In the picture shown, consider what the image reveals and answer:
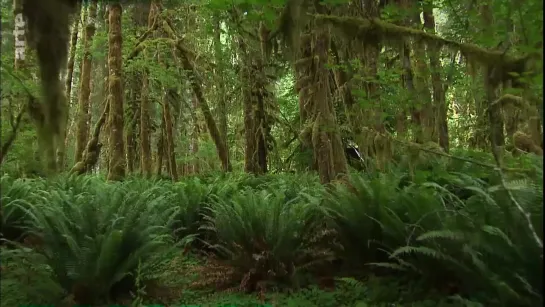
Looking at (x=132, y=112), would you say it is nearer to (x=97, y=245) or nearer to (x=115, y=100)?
(x=115, y=100)

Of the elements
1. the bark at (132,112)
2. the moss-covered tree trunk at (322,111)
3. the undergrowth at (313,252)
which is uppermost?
the bark at (132,112)

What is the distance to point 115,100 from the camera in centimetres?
943

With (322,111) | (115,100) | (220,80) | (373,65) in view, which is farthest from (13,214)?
(220,80)

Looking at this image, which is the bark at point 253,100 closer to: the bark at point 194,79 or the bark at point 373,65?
the bark at point 194,79

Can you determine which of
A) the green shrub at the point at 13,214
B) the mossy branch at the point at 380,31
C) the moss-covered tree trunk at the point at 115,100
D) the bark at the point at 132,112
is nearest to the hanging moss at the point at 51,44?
the green shrub at the point at 13,214

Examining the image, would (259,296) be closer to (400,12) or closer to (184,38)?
(400,12)

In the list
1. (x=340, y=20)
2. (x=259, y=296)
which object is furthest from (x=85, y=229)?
(x=340, y=20)

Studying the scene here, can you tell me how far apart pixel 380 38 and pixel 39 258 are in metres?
4.10

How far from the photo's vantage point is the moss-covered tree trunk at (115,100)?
9359 mm

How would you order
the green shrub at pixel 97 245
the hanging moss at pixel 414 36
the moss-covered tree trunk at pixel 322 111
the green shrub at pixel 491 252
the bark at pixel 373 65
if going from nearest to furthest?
the green shrub at pixel 491 252 < the green shrub at pixel 97 245 < the hanging moss at pixel 414 36 < the bark at pixel 373 65 < the moss-covered tree trunk at pixel 322 111

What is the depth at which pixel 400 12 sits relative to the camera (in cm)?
447

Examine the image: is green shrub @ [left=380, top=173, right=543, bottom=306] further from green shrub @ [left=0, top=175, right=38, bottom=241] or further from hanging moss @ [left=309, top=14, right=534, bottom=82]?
green shrub @ [left=0, top=175, right=38, bottom=241]

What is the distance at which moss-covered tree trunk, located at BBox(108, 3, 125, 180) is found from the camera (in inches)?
368

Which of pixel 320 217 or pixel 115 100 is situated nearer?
pixel 320 217
